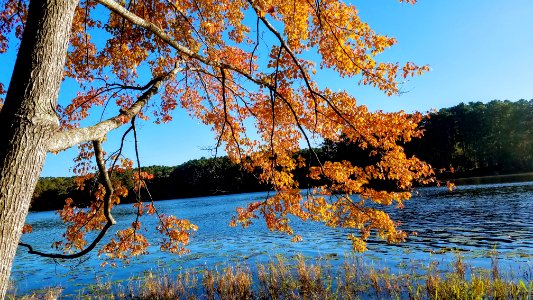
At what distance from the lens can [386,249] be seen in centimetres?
1794

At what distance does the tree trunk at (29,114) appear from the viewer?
7.47 feet

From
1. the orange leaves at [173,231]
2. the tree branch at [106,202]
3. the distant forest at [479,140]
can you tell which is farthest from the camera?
the distant forest at [479,140]

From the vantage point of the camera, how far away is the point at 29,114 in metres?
2.46

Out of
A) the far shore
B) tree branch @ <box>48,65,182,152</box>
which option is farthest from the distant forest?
tree branch @ <box>48,65,182,152</box>

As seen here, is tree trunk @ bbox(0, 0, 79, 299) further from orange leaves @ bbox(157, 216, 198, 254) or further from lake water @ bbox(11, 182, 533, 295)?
lake water @ bbox(11, 182, 533, 295)

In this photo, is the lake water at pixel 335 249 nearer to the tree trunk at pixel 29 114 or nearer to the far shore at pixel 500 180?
the tree trunk at pixel 29 114

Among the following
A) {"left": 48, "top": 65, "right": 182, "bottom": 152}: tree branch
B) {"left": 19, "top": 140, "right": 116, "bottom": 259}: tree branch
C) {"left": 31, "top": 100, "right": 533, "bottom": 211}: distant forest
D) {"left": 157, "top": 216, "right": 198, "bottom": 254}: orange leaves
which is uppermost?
{"left": 31, "top": 100, "right": 533, "bottom": 211}: distant forest

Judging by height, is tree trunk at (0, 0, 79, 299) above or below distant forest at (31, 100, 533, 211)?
below

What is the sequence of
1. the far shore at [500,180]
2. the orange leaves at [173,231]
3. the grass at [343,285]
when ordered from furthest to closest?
the far shore at [500,180], the grass at [343,285], the orange leaves at [173,231]

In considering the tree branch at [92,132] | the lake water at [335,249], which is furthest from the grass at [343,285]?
the tree branch at [92,132]

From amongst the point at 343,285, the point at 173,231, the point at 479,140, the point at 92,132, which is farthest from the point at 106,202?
the point at 479,140

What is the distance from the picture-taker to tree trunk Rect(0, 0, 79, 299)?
7.47 feet

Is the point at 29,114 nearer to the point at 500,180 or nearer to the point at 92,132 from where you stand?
the point at 92,132

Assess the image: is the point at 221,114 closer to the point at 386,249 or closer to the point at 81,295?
the point at 81,295
